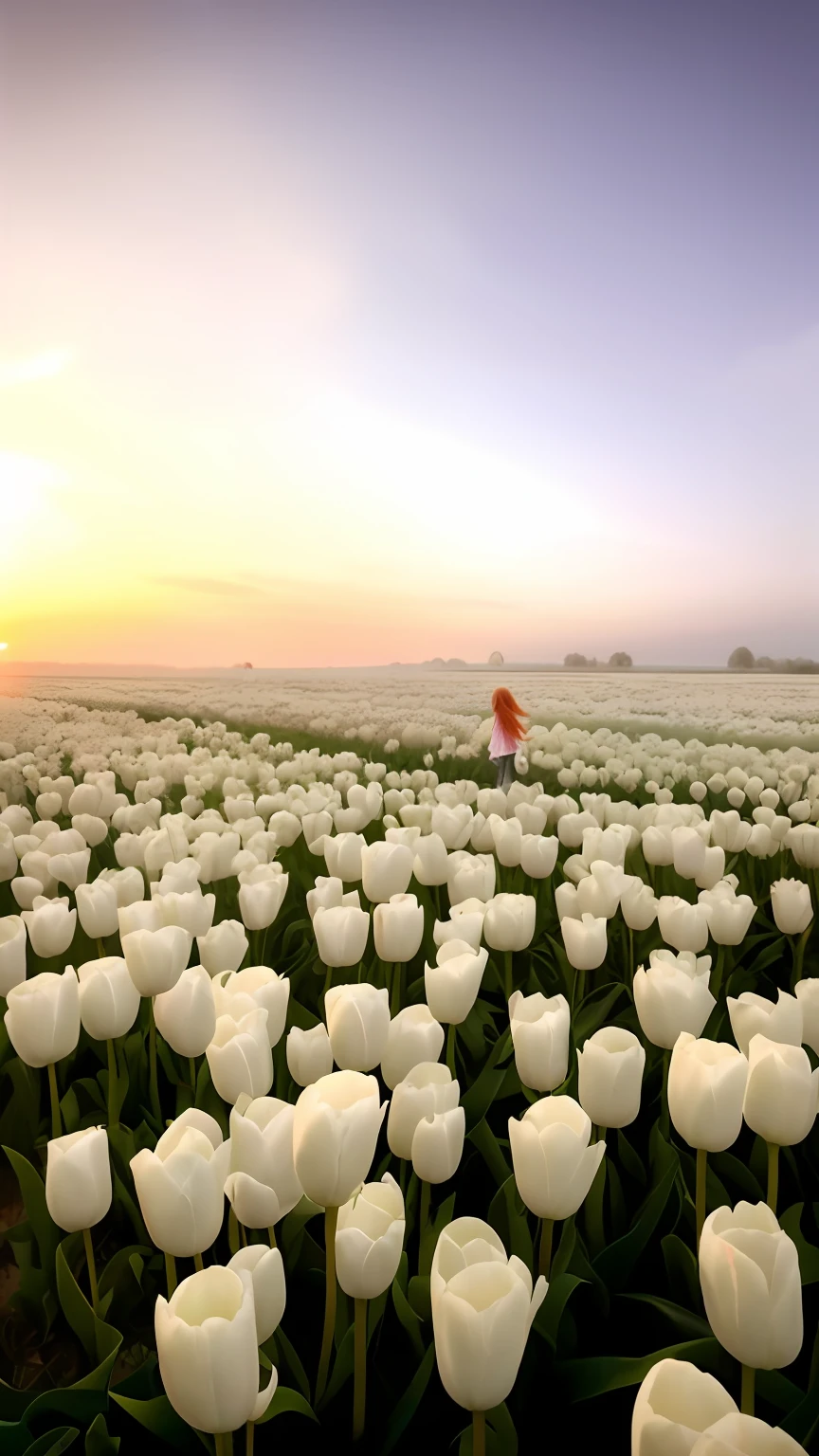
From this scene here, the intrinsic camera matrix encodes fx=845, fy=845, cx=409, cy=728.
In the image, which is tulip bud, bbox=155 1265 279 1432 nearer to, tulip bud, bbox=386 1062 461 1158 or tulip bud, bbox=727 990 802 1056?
tulip bud, bbox=386 1062 461 1158

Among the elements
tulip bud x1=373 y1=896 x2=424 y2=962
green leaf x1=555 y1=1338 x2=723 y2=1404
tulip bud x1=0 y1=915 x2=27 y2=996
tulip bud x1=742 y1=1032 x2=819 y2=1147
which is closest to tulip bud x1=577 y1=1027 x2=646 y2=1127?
tulip bud x1=742 y1=1032 x2=819 y2=1147

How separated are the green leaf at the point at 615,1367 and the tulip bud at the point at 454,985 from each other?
533 mm

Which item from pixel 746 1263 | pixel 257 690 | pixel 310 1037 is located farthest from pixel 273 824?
pixel 257 690

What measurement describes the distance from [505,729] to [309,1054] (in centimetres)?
442

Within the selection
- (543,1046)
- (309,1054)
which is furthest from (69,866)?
(543,1046)

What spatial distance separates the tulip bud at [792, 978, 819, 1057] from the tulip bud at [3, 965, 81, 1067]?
1.18m

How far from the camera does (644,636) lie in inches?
220

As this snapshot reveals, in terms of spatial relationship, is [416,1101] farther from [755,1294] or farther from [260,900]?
[260,900]

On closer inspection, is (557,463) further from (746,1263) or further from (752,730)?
(746,1263)

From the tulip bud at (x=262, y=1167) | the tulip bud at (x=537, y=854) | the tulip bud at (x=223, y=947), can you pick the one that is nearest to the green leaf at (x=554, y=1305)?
the tulip bud at (x=262, y=1167)

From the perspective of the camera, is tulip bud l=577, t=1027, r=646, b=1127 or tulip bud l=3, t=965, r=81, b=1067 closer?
tulip bud l=577, t=1027, r=646, b=1127

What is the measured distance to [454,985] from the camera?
1.42m

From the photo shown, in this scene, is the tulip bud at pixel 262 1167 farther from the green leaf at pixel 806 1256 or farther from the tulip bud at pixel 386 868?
the tulip bud at pixel 386 868

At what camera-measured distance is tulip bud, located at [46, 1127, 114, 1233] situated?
39.4 inches
